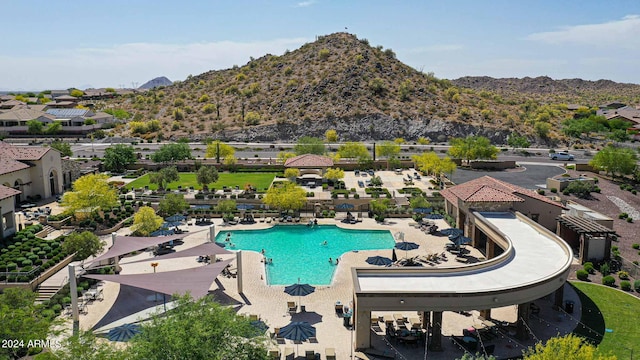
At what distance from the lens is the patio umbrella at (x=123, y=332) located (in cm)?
2378

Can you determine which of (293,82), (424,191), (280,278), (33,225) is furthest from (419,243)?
(293,82)

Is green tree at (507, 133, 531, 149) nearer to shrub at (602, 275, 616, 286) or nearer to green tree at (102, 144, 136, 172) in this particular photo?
shrub at (602, 275, 616, 286)

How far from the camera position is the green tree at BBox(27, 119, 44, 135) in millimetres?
108812

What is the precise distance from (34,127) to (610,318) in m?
114

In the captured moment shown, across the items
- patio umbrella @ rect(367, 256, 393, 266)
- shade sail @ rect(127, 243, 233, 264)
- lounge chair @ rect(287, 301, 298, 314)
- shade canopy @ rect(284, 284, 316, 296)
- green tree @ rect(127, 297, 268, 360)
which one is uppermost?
green tree @ rect(127, 297, 268, 360)

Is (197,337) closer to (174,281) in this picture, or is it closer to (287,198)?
(174,281)

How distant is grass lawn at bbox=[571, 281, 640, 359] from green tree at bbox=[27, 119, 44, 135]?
110187mm

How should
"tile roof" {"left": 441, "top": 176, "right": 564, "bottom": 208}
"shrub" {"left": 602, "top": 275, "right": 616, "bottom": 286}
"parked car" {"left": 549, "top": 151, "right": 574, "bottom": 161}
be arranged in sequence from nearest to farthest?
"shrub" {"left": 602, "top": 275, "right": 616, "bottom": 286}
"tile roof" {"left": 441, "top": 176, "right": 564, "bottom": 208}
"parked car" {"left": 549, "top": 151, "right": 574, "bottom": 161}

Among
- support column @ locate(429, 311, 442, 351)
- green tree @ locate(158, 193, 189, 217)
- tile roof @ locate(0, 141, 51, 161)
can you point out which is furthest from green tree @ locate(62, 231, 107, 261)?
tile roof @ locate(0, 141, 51, 161)

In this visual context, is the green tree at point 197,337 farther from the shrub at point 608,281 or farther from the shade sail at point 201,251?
the shrub at point 608,281

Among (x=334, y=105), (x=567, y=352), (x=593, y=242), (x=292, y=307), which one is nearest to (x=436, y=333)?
(x=567, y=352)

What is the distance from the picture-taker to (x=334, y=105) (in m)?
116

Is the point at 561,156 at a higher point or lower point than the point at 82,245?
higher

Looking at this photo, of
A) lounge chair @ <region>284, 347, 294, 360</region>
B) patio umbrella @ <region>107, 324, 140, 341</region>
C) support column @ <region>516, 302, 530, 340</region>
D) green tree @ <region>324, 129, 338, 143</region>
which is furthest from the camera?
green tree @ <region>324, 129, 338, 143</region>
